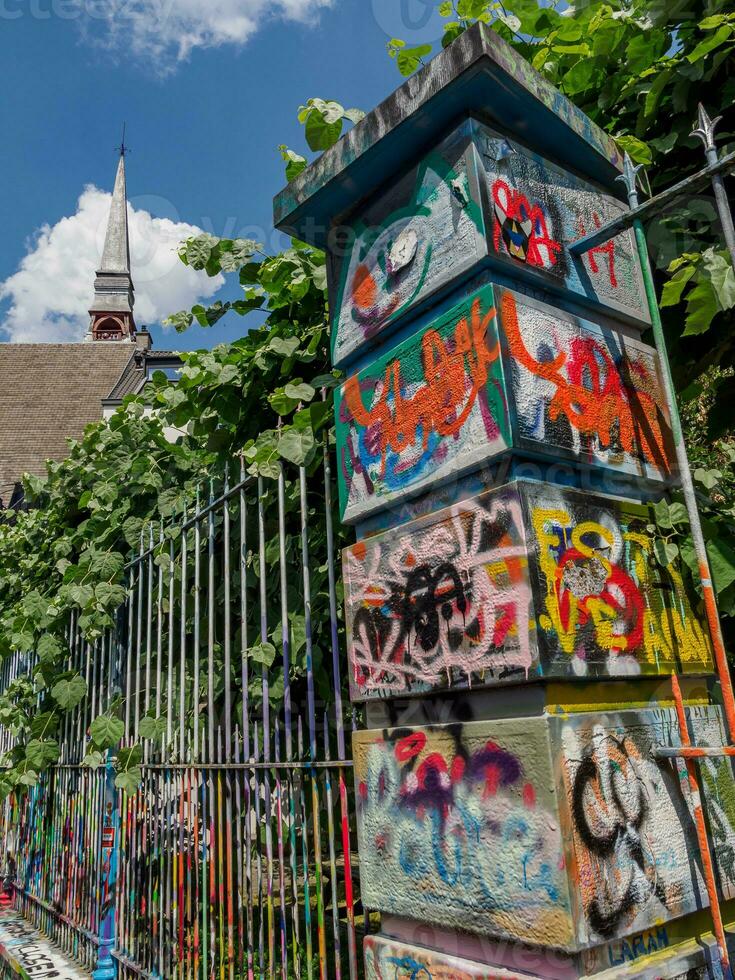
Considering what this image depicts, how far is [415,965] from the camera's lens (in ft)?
6.46

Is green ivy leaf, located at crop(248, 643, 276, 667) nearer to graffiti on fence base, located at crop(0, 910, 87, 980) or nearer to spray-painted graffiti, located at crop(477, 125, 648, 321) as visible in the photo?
spray-painted graffiti, located at crop(477, 125, 648, 321)

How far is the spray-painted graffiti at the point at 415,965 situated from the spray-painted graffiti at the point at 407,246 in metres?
1.67

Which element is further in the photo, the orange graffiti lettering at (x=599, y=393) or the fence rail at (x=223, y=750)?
the fence rail at (x=223, y=750)

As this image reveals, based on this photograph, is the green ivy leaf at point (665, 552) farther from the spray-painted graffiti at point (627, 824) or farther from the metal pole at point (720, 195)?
the metal pole at point (720, 195)

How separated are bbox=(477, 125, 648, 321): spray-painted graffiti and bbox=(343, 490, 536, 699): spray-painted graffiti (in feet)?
2.35

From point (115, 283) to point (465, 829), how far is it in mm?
44839

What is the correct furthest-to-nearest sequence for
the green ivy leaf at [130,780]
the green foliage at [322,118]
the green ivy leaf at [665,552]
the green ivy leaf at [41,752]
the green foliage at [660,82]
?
the green ivy leaf at [41,752], the green ivy leaf at [130,780], the green foliage at [322,118], the green foliage at [660,82], the green ivy leaf at [665,552]

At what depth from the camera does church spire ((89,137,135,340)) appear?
4097cm

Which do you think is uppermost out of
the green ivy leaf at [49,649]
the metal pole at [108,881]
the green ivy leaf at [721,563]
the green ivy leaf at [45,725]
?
the green ivy leaf at [49,649]

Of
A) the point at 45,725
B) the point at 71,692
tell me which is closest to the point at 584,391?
the point at 71,692

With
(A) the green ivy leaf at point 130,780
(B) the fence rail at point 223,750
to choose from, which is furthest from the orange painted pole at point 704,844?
(A) the green ivy leaf at point 130,780

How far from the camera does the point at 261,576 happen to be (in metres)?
2.92

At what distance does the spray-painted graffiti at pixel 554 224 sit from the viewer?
2.08 m

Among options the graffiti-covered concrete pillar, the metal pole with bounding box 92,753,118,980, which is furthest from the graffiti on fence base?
the graffiti-covered concrete pillar
